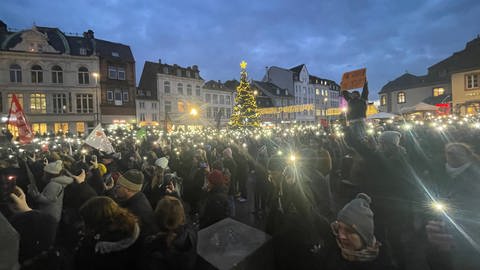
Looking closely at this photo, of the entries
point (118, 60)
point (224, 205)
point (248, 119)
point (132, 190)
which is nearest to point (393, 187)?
point (224, 205)

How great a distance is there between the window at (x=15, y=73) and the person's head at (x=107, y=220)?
39123 millimetres

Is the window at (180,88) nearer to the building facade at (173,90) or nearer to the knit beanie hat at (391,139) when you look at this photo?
the building facade at (173,90)

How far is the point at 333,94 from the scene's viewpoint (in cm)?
7388

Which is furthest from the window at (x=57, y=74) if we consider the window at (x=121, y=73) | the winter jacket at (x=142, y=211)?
the winter jacket at (x=142, y=211)

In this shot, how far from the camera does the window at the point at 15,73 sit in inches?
1171

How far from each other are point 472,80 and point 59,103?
48.3 meters

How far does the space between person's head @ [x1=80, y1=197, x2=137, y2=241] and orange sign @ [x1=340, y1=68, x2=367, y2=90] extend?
30.5ft

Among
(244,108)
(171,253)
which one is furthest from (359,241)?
(244,108)

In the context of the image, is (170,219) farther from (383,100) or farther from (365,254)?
(383,100)

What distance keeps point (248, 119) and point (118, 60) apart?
2520 cm

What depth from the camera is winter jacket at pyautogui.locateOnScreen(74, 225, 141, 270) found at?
6.67 feet

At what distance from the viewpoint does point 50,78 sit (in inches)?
1244

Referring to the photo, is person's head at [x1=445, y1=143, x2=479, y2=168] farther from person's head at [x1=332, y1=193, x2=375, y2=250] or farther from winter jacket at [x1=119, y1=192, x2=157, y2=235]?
winter jacket at [x1=119, y1=192, x2=157, y2=235]

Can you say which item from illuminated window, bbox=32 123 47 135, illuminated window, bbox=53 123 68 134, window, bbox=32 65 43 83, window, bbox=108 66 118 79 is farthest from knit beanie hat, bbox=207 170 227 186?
window, bbox=32 65 43 83
